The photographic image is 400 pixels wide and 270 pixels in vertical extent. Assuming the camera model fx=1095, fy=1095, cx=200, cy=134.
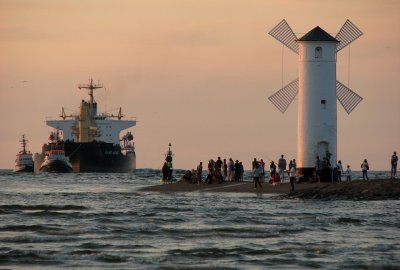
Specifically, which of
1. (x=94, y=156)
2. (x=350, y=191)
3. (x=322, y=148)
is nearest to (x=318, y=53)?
(x=322, y=148)

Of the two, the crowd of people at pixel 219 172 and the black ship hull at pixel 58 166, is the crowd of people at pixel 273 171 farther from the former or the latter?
the black ship hull at pixel 58 166

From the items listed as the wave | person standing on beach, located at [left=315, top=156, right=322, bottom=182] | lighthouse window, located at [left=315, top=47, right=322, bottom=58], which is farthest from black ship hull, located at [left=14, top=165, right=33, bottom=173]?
the wave

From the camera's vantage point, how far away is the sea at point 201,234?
24.2 m

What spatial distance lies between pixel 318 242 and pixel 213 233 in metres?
3.69

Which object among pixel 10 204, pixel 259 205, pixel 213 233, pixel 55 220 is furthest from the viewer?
pixel 10 204

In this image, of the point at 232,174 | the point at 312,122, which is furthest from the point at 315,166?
the point at 232,174

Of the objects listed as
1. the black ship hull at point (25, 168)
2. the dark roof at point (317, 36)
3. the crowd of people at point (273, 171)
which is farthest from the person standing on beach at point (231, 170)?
the black ship hull at point (25, 168)

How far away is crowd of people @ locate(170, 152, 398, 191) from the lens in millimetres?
50456

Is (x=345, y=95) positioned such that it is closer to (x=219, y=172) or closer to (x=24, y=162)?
→ (x=219, y=172)

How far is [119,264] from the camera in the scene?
2370 centimetres

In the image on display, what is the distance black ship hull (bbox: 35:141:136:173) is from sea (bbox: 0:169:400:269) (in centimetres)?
8845

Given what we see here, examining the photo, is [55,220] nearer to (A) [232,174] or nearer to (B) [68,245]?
(B) [68,245]

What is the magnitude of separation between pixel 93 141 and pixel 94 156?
1.89 meters

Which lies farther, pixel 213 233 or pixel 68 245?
pixel 213 233
